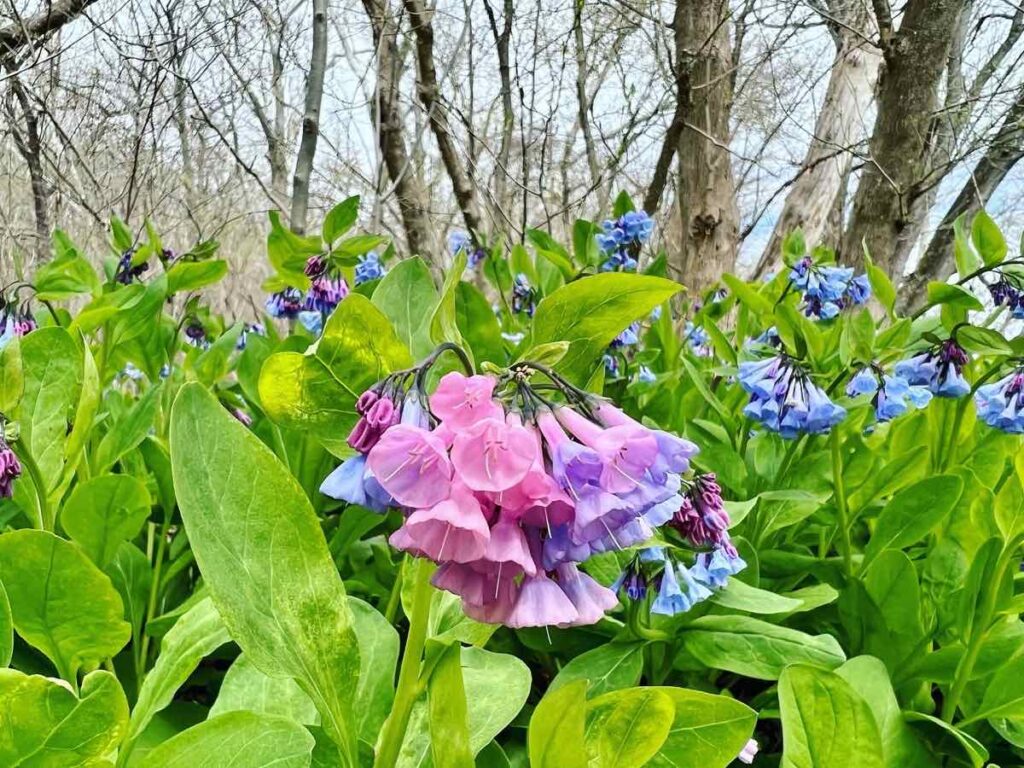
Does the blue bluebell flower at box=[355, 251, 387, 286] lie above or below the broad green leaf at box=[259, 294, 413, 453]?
above

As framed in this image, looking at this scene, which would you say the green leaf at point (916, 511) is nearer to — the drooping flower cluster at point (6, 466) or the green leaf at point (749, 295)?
the green leaf at point (749, 295)

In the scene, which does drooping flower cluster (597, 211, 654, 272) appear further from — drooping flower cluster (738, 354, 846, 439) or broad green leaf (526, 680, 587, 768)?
broad green leaf (526, 680, 587, 768)

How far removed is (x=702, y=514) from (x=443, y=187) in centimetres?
723

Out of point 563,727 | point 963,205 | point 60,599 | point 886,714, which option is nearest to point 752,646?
point 886,714

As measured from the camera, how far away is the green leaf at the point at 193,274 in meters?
1.44

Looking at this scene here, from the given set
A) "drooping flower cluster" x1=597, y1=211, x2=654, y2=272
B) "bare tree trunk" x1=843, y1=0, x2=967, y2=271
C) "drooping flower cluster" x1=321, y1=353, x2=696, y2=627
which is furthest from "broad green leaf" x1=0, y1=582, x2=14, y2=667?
"bare tree trunk" x1=843, y1=0, x2=967, y2=271

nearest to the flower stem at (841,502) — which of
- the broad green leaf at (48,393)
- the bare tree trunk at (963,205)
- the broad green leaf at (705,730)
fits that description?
the broad green leaf at (705,730)

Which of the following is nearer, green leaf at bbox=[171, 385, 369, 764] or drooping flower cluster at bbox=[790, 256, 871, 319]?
green leaf at bbox=[171, 385, 369, 764]

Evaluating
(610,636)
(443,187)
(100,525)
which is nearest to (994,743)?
(610,636)

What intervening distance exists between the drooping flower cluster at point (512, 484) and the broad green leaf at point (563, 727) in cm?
5

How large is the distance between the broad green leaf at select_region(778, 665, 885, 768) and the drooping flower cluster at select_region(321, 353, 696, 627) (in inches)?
8.3

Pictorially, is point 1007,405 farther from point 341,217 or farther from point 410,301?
point 341,217

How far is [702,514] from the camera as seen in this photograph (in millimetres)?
931

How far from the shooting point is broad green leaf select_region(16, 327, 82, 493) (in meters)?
1.04
